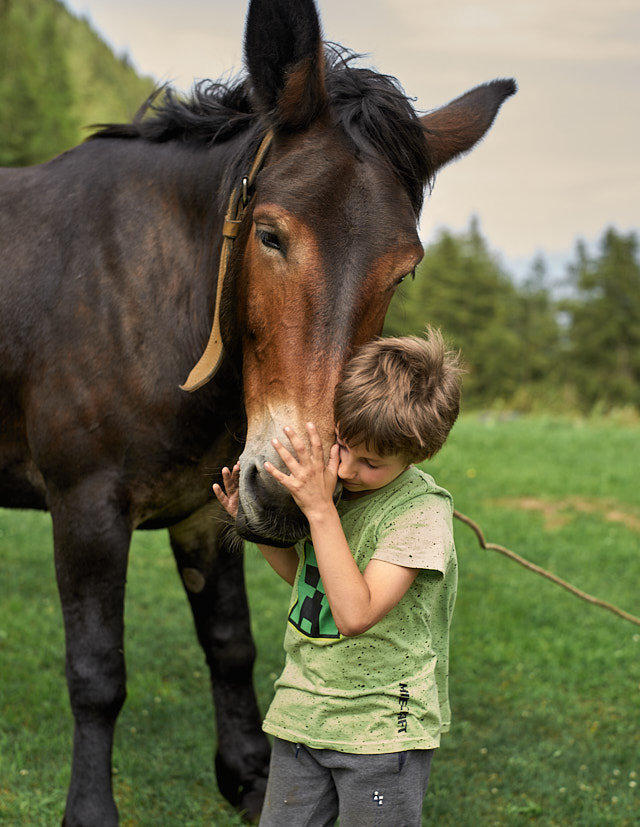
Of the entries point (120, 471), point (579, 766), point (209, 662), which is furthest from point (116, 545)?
point (579, 766)

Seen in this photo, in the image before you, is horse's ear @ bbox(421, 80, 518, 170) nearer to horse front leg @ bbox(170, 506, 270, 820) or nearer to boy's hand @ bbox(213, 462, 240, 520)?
boy's hand @ bbox(213, 462, 240, 520)

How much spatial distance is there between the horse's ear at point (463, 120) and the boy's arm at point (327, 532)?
3.90 feet

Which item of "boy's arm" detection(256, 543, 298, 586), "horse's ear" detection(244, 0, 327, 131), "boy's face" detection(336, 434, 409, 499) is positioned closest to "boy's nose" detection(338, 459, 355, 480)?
"boy's face" detection(336, 434, 409, 499)

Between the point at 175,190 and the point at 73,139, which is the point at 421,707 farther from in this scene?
the point at 73,139

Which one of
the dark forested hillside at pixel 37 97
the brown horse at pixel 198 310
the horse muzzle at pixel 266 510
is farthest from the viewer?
the dark forested hillside at pixel 37 97

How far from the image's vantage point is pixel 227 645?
3.44 meters

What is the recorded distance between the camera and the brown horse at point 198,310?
84.4 inches

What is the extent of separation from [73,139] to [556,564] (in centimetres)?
4994

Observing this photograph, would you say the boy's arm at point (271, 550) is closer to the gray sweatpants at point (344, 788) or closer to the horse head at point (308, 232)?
the horse head at point (308, 232)

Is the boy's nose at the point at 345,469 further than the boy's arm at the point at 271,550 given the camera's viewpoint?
No

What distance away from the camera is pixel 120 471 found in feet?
9.04

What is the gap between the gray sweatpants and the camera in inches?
79.2

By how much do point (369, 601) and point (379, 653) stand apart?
0.67ft

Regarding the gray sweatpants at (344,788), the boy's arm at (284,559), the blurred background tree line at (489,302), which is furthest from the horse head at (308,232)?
the blurred background tree line at (489,302)
